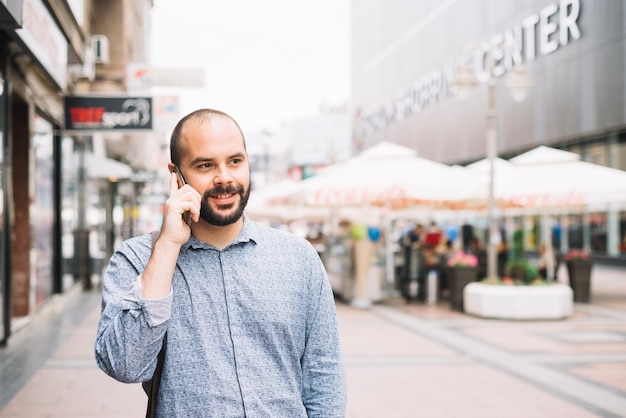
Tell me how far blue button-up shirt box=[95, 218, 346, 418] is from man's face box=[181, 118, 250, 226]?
11 centimetres

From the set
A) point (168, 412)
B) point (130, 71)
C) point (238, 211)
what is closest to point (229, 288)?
point (238, 211)

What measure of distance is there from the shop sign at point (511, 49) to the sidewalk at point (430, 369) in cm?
862

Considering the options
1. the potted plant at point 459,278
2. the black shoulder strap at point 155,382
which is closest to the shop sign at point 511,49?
the potted plant at point 459,278

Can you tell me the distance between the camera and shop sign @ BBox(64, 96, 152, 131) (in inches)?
472

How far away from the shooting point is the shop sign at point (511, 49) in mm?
25328

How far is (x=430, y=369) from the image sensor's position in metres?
8.23

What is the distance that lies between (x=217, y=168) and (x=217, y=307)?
397mm

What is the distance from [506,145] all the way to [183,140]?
94.5 ft

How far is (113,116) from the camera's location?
12.0 metres

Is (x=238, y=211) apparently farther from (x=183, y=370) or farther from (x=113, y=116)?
(x=113, y=116)

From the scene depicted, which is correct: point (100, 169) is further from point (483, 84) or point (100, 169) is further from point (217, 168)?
point (483, 84)

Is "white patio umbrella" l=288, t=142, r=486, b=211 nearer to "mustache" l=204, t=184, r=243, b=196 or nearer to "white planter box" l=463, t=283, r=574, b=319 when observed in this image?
"white planter box" l=463, t=283, r=574, b=319

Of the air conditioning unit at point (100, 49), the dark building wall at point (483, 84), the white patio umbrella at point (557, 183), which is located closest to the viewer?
the white patio umbrella at point (557, 183)

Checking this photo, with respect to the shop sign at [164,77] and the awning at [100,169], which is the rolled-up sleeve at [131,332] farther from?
the awning at [100,169]
